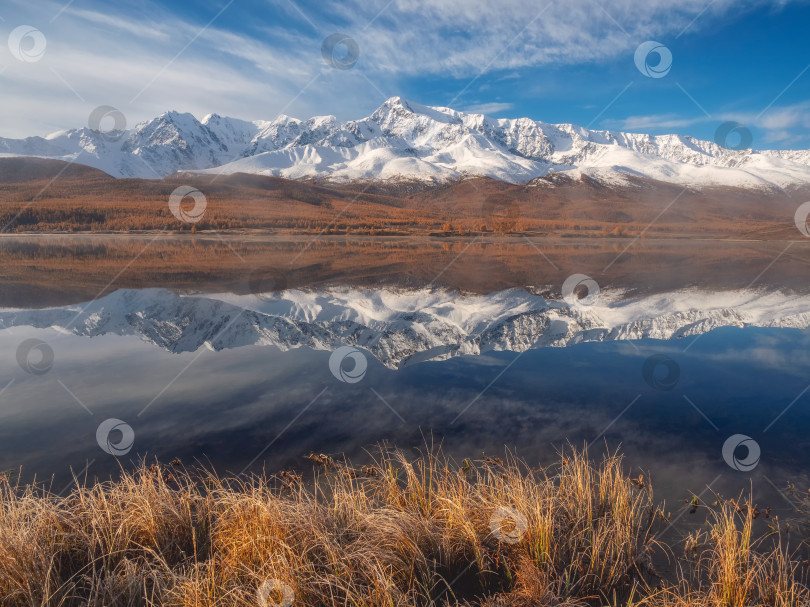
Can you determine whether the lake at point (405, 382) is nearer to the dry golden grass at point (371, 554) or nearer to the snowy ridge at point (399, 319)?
the snowy ridge at point (399, 319)

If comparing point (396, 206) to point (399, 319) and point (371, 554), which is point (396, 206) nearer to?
point (399, 319)

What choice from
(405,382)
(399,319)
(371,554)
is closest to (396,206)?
(399,319)

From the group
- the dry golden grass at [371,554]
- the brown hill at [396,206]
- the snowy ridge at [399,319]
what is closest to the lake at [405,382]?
the snowy ridge at [399,319]

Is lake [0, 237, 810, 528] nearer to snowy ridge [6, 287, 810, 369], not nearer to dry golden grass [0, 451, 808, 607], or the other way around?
snowy ridge [6, 287, 810, 369]

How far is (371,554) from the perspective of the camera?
119 inches

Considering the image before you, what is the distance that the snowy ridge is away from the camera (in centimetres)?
1012

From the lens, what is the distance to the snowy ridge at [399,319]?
10.1m

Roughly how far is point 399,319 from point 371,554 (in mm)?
8936

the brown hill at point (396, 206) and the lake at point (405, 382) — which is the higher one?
the brown hill at point (396, 206)

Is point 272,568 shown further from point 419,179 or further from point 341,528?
point 419,179

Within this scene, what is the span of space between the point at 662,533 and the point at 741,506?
95 cm

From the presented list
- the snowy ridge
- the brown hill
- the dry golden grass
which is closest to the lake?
the snowy ridge

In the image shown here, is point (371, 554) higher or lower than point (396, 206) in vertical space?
lower

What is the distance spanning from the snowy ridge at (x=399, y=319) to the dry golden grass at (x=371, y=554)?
5069mm
